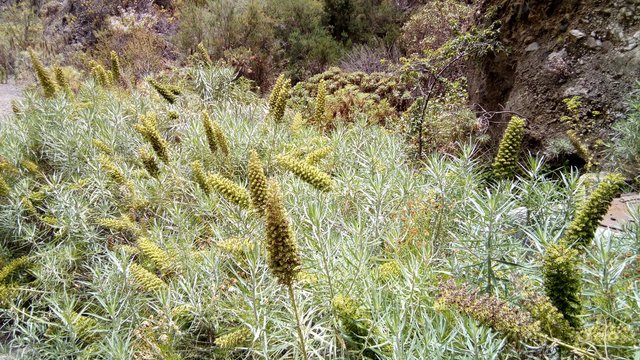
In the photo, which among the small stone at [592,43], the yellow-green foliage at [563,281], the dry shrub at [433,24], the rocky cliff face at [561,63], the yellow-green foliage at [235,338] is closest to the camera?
the yellow-green foliage at [563,281]

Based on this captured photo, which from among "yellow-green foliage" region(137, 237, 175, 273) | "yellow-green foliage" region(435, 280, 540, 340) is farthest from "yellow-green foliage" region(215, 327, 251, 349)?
"yellow-green foliage" region(435, 280, 540, 340)

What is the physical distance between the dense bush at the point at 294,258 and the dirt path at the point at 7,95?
2911mm

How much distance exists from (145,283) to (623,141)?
3.46 meters

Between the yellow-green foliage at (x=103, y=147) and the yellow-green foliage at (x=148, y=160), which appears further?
the yellow-green foliage at (x=103, y=147)

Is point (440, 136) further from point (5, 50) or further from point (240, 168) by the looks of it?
point (5, 50)

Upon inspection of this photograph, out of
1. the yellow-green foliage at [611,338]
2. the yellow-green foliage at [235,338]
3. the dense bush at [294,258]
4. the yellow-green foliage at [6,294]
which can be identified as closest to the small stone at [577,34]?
the dense bush at [294,258]

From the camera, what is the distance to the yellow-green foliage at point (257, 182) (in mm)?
1384

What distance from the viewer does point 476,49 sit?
4531 millimetres

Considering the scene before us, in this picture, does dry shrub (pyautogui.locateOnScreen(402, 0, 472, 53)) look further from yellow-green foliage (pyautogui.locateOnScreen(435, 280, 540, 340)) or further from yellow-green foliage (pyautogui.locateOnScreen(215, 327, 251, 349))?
yellow-green foliage (pyautogui.locateOnScreen(435, 280, 540, 340))

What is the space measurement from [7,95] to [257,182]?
24.1 feet

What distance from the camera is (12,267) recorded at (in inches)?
93.0

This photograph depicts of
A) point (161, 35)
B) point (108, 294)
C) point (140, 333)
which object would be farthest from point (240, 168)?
point (161, 35)

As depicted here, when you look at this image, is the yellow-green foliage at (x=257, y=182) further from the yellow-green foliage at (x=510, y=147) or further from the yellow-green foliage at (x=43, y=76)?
the yellow-green foliage at (x=43, y=76)

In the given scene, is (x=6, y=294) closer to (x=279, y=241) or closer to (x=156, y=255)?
(x=156, y=255)
